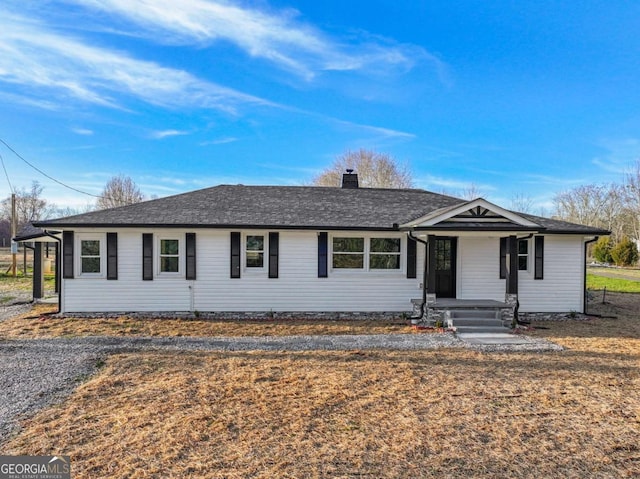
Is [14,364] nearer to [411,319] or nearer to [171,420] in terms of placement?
[171,420]

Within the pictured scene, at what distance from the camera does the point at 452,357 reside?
7.11 meters

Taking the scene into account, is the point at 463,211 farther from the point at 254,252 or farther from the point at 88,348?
the point at 88,348

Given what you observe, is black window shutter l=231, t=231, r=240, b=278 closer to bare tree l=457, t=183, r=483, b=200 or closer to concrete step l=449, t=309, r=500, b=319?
concrete step l=449, t=309, r=500, b=319

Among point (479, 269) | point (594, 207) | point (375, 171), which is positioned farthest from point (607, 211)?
point (479, 269)

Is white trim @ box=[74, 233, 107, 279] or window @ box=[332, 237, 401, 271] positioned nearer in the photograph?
white trim @ box=[74, 233, 107, 279]

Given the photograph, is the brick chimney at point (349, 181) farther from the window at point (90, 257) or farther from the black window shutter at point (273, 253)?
the window at point (90, 257)

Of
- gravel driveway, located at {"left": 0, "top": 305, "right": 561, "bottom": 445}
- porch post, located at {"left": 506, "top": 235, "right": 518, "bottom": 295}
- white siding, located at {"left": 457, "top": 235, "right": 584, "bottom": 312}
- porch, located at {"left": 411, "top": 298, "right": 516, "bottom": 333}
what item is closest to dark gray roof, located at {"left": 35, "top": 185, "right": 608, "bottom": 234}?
white siding, located at {"left": 457, "top": 235, "right": 584, "bottom": 312}

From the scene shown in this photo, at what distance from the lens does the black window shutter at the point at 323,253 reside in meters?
11.1

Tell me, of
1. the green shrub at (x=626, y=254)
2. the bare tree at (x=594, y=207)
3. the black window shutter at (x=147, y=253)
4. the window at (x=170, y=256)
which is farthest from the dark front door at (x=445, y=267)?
the bare tree at (x=594, y=207)

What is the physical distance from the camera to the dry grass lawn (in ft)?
11.2

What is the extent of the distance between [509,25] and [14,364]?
651 inches

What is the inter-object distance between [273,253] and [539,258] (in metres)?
8.32

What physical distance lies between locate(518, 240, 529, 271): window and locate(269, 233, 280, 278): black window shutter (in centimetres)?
763

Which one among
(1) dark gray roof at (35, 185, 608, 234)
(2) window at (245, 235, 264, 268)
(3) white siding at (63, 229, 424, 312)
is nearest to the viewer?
(1) dark gray roof at (35, 185, 608, 234)
